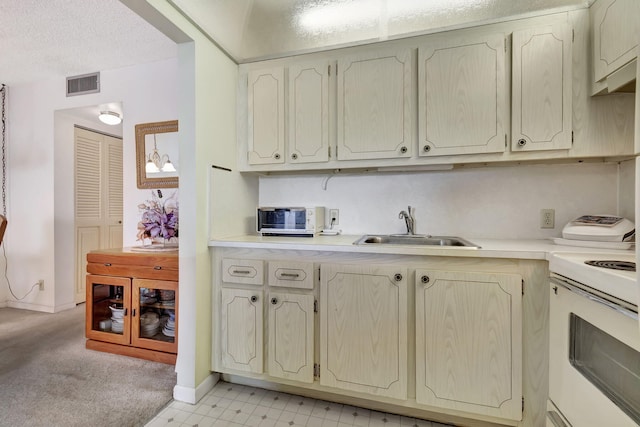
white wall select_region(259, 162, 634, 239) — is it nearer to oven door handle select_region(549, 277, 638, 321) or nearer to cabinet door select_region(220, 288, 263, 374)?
oven door handle select_region(549, 277, 638, 321)

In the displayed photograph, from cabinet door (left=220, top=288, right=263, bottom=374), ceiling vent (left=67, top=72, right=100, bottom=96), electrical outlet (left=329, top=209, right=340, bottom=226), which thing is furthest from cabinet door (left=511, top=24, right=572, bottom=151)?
ceiling vent (left=67, top=72, right=100, bottom=96)

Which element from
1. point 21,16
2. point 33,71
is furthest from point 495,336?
point 33,71

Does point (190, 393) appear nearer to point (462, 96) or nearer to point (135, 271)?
point (135, 271)

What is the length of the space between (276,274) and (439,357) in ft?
3.18

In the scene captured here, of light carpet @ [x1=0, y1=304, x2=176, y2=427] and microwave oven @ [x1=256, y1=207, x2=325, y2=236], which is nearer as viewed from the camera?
light carpet @ [x1=0, y1=304, x2=176, y2=427]

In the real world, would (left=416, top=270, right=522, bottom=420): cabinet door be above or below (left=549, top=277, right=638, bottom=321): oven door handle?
below

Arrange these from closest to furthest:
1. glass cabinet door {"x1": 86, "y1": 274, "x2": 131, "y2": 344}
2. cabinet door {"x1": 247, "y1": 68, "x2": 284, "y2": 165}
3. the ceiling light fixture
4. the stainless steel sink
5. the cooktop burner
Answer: the cooktop burner, the stainless steel sink, cabinet door {"x1": 247, "y1": 68, "x2": 284, "y2": 165}, glass cabinet door {"x1": 86, "y1": 274, "x2": 131, "y2": 344}, the ceiling light fixture

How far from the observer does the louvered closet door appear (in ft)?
10.9

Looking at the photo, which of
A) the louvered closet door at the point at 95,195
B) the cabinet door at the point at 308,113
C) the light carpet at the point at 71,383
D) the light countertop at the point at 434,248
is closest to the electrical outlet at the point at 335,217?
the cabinet door at the point at 308,113

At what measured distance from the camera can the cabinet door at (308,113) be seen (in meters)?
1.92

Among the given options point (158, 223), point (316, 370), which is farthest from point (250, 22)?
point (316, 370)

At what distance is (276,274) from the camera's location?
1701mm

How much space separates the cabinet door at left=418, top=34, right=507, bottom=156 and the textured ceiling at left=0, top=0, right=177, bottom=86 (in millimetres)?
2127

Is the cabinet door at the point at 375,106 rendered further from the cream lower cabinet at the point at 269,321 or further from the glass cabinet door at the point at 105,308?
the glass cabinet door at the point at 105,308
